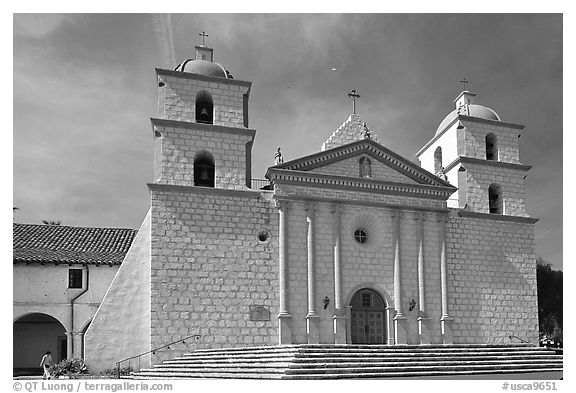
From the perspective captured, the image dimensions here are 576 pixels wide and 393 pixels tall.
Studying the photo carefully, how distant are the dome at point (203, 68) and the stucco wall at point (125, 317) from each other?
608 centimetres

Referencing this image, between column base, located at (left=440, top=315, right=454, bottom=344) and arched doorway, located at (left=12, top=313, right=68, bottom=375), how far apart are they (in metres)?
15.3

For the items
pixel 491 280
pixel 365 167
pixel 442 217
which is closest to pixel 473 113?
pixel 442 217

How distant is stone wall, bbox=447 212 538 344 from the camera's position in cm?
2655

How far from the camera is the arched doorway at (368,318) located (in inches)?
987

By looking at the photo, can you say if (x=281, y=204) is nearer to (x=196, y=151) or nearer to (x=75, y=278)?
(x=196, y=151)

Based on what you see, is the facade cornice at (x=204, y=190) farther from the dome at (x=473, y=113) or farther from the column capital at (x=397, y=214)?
the dome at (x=473, y=113)

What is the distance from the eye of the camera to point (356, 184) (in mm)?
25922

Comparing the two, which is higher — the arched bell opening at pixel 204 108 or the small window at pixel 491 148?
the arched bell opening at pixel 204 108

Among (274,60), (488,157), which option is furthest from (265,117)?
(488,157)

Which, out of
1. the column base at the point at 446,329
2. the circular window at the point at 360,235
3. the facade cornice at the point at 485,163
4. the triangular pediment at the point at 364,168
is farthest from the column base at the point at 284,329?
the facade cornice at the point at 485,163

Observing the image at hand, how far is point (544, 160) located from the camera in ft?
87.9

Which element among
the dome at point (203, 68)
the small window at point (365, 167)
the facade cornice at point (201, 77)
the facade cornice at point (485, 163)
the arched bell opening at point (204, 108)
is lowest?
the small window at point (365, 167)

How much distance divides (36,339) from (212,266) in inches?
357
